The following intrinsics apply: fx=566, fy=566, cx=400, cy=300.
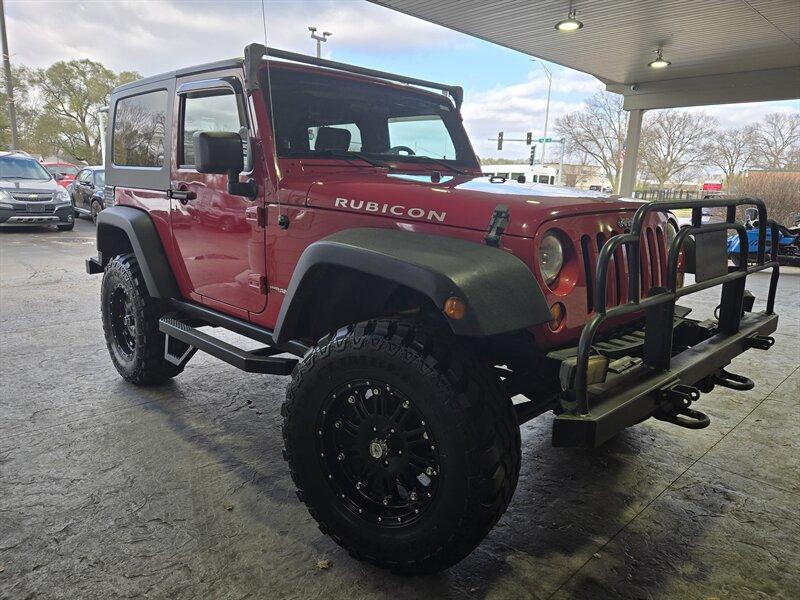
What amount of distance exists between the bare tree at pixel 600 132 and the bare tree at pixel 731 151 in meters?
5.18

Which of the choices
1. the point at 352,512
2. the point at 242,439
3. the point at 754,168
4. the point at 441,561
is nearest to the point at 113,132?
the point at 242,439

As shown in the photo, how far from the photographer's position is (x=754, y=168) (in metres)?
13.4

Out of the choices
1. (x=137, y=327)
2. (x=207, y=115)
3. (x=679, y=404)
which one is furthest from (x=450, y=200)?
(x=137, y=327)

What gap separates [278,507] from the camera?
101 inches

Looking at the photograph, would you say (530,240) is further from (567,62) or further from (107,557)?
(567,62)

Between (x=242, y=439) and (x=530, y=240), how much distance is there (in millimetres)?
2105

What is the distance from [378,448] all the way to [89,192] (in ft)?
49.8

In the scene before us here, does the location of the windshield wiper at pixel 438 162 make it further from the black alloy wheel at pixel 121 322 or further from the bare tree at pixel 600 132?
the bare tree at pixel 600 132

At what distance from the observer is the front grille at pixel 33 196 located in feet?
39.8

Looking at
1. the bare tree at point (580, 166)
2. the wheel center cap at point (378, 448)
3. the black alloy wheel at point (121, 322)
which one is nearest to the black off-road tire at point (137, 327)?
the black alloy wheel at point (121, 322)

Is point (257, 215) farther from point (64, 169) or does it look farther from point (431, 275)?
point (64, 169)

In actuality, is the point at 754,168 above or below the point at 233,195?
above

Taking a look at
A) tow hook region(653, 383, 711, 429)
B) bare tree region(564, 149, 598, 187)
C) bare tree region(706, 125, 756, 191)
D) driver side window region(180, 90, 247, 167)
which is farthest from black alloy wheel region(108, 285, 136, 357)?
bare tree region(564, 149, 598, 187)

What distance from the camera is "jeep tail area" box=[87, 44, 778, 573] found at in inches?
74.1
